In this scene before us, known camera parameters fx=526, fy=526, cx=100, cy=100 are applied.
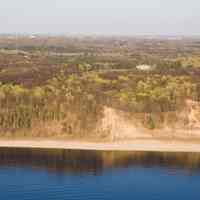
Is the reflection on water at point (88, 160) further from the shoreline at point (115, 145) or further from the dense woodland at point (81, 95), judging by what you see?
the dense woodland at point (81, 95)

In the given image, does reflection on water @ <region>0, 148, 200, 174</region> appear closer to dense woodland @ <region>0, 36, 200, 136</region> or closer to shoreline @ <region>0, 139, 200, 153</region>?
shoreline @ <region>0, 139, 200, 153</region>

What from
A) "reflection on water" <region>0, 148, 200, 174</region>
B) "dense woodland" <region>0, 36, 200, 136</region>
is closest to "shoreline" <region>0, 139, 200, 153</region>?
"reflection on water" <region>0, 148, 200, 174</region>

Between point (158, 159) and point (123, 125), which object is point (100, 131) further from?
point (158, 159)

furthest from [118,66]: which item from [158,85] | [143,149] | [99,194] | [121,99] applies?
[99,194]

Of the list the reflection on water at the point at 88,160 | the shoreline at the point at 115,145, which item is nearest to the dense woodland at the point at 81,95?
the shoreline at the point at 115,145

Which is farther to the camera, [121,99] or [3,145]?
[121,99]

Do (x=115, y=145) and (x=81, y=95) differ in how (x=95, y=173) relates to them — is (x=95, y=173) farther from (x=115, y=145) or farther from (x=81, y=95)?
(x=81, y=95)
